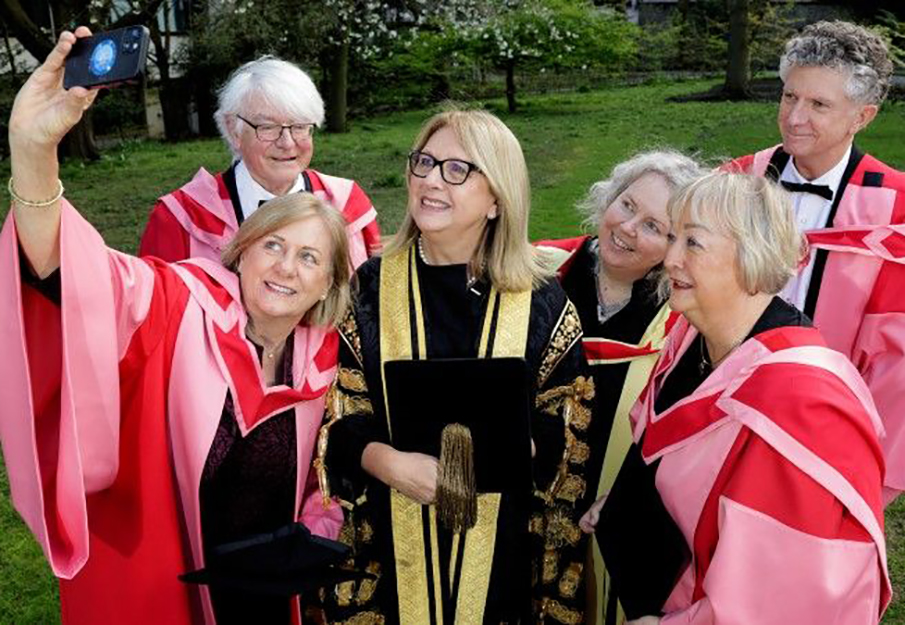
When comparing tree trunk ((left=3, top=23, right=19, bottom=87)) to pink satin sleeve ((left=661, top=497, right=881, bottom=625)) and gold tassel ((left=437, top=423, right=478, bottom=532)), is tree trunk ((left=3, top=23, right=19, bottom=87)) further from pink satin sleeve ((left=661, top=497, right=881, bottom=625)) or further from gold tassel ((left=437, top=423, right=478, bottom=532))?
pink satin sleeve ((left=661, top=497, right=881, bottom=625))

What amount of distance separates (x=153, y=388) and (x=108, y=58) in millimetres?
934

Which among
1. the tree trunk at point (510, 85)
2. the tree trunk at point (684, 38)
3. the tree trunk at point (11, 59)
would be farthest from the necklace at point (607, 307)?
the tree trunk at point (684, 38)

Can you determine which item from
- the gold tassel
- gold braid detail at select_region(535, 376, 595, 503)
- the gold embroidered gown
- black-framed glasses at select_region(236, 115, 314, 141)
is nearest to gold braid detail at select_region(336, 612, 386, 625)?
the gold embroidered gown

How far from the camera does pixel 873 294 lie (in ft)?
12.1

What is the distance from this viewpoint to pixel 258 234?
2885mm

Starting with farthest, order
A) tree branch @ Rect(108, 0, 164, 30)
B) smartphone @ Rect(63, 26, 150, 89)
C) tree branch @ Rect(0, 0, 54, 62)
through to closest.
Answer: tree branch @ Rect(0, 0, 54, 62) → tree branch @ Rect(108, 0, 164, 30) → smartphone @ Rect(63, 26, 150, 89)

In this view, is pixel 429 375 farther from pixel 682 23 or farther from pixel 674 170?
pixel 682 23

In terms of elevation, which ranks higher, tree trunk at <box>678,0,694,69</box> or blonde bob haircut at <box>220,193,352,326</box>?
blonde bob haircut at <box>220,193,352,326</box>

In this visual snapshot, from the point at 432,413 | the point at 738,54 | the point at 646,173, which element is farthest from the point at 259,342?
the point at 738,54

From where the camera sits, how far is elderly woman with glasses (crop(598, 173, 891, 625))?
2.25 metres

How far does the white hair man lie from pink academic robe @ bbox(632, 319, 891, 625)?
4.37 ft

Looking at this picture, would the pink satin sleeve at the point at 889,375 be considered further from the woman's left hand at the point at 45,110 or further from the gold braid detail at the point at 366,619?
the woman's left hand at the point at 45,110

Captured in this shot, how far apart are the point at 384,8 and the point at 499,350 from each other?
789 inches

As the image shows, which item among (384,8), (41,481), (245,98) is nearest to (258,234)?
(41,481)
